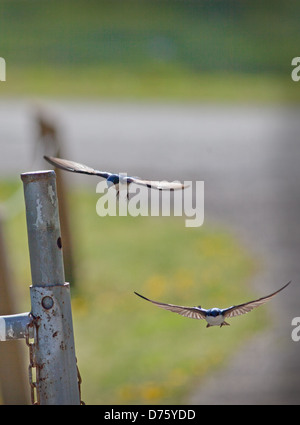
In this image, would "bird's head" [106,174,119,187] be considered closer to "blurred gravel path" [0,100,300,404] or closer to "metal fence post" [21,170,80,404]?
"metal fence post" [21,170,80,404]

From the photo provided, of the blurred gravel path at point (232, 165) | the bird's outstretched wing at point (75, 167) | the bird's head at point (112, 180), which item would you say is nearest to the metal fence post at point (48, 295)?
A: the bird's outstretched wing at point (75, 167)

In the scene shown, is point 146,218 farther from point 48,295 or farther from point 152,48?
point 152,48

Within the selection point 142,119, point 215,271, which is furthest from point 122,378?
point 142,119

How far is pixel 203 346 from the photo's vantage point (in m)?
6.07

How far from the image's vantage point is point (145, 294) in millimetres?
6785

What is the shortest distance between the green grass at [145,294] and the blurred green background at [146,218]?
1 cm

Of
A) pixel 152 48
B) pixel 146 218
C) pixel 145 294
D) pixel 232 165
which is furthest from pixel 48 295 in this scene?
pixel 152 48

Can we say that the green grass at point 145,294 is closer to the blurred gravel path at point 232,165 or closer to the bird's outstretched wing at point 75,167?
the blurred gravel path at point 232,165

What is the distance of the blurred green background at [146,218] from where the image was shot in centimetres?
592

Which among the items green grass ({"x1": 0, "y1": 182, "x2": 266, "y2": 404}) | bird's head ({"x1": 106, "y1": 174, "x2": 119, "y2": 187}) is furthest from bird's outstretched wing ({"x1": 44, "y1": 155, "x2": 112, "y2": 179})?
green grass ({"x1": 0, "y1": 182, "x2": 266, "y2": 404})

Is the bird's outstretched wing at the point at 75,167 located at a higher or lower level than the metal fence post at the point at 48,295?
higher

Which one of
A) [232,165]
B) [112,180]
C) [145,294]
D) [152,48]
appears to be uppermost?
[152,48]

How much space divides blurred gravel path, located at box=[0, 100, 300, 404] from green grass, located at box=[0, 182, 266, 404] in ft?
0.63

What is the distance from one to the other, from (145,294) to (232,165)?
490 cm
